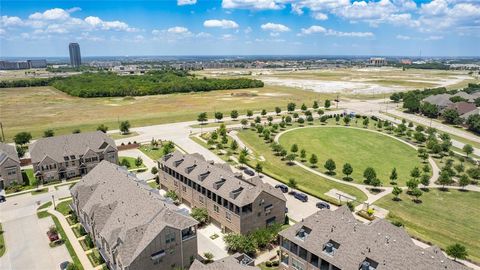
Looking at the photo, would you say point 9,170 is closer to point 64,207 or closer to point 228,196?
→ point 64,207

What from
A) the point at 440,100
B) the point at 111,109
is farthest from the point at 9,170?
the point at 440,100

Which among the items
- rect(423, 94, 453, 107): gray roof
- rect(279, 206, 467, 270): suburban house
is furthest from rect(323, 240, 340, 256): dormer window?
rect(423, 94, 453, 107): gray roof

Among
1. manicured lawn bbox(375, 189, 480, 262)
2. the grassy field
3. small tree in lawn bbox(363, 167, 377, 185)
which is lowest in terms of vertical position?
manicured lawn bbox(375, 189, 480, 262)

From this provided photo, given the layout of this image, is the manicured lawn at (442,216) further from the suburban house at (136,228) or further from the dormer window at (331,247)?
the suburban house at (136,228)

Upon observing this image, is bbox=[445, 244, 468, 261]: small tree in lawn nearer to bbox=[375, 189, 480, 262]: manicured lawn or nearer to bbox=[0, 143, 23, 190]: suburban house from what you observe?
bbox=[375, 189, 480, 262]: manicured lawn

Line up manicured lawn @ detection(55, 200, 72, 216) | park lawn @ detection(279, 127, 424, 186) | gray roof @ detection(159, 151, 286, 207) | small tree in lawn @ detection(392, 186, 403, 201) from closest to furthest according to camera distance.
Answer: gray roof @ detection(159, 151, 286, 207), manicured lawn @ detection(55, 200, 72, 216), small tree in lawn @ detection(392, 186, 403, 201), park lawn @ detection(279, 127, 424, 186)

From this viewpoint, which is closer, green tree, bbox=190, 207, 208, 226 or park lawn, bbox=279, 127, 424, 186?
green tree, bbox=190, 207, 208, 226
